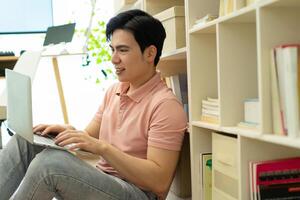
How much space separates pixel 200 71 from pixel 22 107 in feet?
2.13

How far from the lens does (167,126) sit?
140 cm

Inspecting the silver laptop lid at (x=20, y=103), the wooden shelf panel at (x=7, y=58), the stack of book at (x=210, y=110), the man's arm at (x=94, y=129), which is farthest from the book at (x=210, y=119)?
the wooden shelf panel at (x=7, y=58)

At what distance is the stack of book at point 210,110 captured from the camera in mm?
1400

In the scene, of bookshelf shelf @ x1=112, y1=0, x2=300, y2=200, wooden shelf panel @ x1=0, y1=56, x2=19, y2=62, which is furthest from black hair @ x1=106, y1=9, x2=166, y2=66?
wooden shelf panel @ x1=0, y1=56, x2=19, y2=62

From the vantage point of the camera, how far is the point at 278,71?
1.01 meters

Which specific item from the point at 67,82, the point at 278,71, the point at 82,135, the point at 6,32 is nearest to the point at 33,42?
the point at 6,32

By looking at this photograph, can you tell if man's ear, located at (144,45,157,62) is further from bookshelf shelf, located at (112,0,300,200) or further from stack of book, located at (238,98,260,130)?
stack of book, located at (238,98,260,130)

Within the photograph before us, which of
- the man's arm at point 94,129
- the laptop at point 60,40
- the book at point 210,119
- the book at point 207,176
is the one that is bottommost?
the book at point 207,176

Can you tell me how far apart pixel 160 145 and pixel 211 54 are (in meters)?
0.41

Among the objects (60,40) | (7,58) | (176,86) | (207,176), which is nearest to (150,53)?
(176,86)

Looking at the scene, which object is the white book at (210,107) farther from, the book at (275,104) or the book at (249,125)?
the book at (275,104)

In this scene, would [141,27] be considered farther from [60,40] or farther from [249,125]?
[60,40]

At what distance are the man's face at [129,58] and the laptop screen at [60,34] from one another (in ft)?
4.20

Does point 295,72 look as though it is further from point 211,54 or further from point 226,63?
point 211,54
